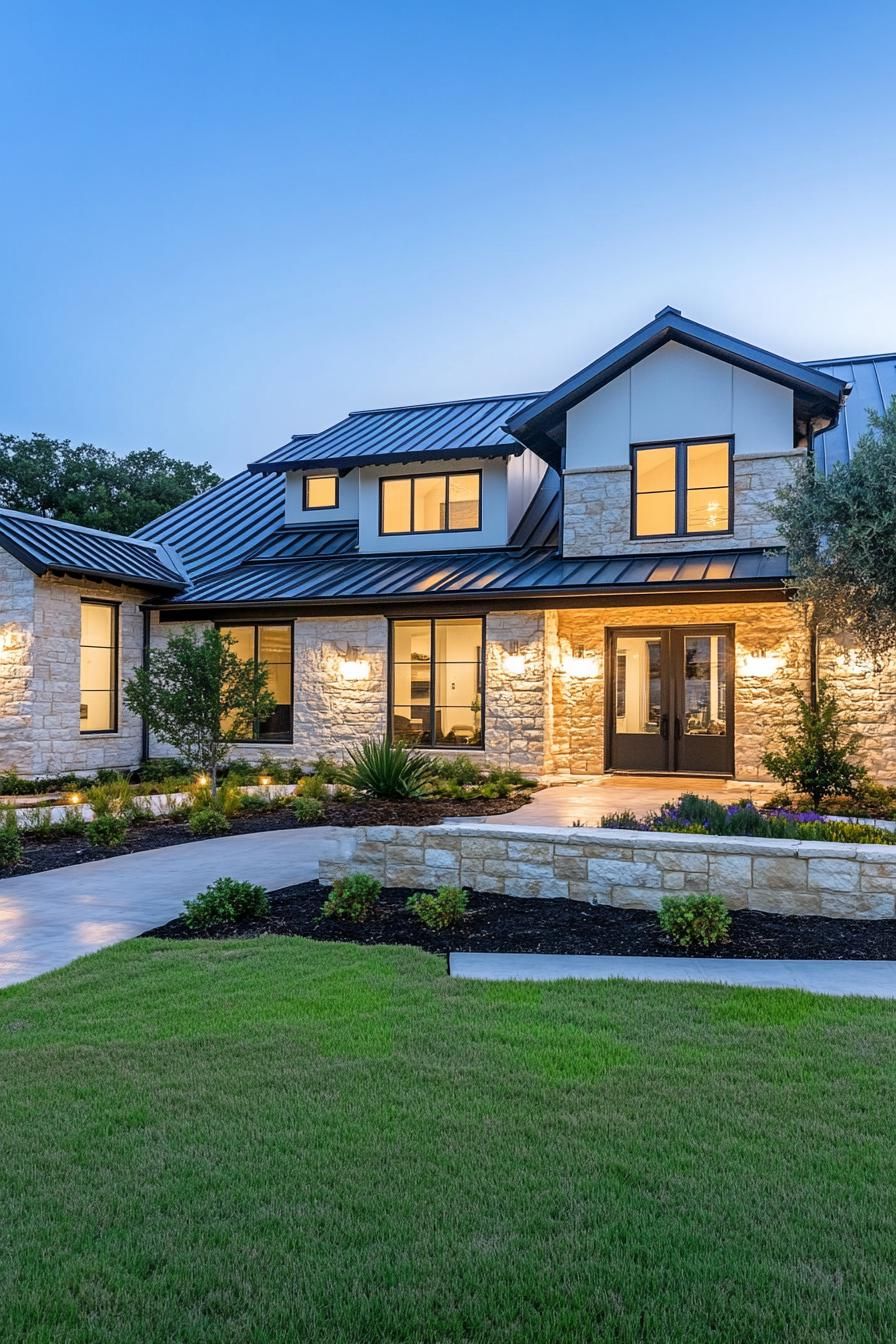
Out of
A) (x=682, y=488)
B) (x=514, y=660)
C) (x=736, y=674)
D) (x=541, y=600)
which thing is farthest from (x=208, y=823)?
(x=682, y=488)

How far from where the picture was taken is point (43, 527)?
1612cm

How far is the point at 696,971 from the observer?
558 cm

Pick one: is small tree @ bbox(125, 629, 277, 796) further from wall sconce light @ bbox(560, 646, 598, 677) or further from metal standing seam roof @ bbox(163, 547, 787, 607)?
wall sconce light @ bbox(560, 646, 598, 677)

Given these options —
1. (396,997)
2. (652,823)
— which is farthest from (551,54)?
(396,997)

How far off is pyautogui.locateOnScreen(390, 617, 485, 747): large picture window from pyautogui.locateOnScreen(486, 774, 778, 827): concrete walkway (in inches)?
96.5

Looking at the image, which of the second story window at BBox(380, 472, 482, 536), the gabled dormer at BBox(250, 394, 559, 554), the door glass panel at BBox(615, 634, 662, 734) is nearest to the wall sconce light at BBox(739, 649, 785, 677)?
the door glass panel at BBox(615, 634, 662, 734)

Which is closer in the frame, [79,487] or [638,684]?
[638,684]

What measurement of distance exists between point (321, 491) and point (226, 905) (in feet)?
44.6

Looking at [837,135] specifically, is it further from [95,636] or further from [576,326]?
[576,326]

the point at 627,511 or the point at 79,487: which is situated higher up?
the point at 79,487

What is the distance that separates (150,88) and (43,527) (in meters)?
12.3

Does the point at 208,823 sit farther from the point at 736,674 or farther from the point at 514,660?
the point at 736,674

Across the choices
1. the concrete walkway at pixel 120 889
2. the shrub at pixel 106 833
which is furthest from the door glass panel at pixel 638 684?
the shrub at pixel 106 833

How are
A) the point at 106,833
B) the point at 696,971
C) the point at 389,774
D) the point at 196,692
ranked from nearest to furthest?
the point at 696,971
the point at 106,833
the point at 389,774
the point at 196,692
